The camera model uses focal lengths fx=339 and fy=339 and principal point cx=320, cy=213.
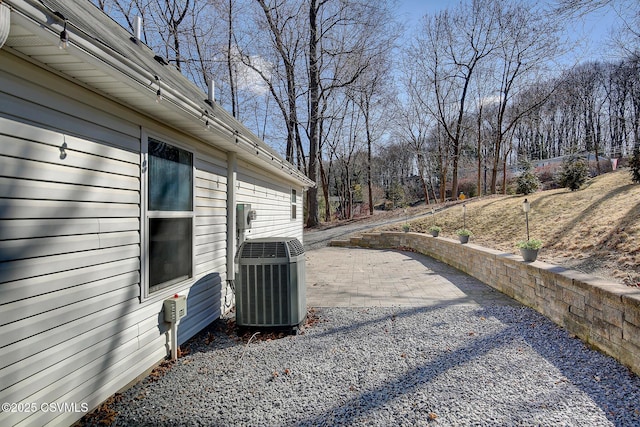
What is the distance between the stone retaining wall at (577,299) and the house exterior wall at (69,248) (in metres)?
3.83

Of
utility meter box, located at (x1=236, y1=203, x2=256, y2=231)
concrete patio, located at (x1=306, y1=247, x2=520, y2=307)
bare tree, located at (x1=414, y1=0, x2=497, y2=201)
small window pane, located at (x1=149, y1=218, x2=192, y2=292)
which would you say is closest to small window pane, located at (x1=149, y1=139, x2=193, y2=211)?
small window pane, located at (x1=149, y1=218, x2=192, y2=292)

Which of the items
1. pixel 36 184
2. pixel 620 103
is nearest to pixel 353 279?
pixel 36 184

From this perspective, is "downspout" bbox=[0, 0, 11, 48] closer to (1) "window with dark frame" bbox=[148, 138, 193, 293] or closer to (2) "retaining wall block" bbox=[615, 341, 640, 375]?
(1) "window with dark frame" bbox=[148, 138, 193, 293]

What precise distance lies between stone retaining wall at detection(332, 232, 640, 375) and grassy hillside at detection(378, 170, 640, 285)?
86 centimetres

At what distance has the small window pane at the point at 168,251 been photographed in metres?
2.89

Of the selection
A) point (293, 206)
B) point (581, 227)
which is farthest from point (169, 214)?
point (581, 227)

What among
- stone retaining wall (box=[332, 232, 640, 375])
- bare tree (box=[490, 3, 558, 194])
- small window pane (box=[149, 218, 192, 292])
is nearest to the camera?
stone retaining wall (box=[332, 232, 640, 375])

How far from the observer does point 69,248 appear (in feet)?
6.75

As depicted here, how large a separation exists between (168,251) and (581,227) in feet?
24.1

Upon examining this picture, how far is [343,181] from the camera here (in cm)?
2877

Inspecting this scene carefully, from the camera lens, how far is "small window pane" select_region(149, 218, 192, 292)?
9.47 ft

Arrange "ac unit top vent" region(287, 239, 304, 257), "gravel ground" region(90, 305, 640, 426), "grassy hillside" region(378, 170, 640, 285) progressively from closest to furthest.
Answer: "gravel ground" region(90, 305, 640, 426) < "ac unit top vent" region(287, 239, 304, 257) < "grassy hillside" region(378, 170, 640, 285)

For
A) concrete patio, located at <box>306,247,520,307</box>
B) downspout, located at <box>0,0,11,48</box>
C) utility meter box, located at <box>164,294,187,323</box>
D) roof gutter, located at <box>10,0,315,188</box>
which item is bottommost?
concrete patio, located at <box>306,247,520,307</box>

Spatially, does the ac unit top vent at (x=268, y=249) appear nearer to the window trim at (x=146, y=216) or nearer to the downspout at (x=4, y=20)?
the window trim at (x=146, y=216)
